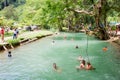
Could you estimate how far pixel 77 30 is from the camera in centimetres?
9125

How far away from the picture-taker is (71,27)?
96.4m

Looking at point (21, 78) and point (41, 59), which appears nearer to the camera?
point (21, 78)

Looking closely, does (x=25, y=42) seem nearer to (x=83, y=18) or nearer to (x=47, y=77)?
(x=47, y=77)

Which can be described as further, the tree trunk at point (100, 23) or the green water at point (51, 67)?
the tree trunk at point (100, 23)

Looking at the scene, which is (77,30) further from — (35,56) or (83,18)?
(35,56)

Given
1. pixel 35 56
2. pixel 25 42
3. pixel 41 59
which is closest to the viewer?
pixel 41 59

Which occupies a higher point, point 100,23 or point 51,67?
point 100,23

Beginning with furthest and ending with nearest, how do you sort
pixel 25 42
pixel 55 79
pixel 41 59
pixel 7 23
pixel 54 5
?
1. pixel 7 23
2. pixel 25 42
3. pixel 54 5
4. pixel 41 59
5. pixel 55 79

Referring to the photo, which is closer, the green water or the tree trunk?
the green water

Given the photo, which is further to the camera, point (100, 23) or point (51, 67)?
point (100, 23)

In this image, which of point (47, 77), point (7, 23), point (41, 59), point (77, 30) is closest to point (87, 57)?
point (41, 59)

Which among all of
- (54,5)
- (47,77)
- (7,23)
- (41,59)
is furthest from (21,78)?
(7,23)

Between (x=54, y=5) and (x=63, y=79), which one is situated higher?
(x=54, y=5)

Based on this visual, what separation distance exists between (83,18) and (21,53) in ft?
192
